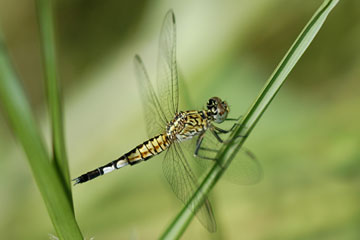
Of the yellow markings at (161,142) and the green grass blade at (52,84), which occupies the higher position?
the yellow markings at (161,142)

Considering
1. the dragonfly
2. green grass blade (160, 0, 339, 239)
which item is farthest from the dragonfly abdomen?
green grass blade (160, 0, 339, 239)

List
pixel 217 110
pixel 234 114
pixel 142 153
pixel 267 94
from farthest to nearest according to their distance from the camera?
1. pixel 234 114
2. pixel 142 153
3. pixel 217 110
4. pixel 267 94

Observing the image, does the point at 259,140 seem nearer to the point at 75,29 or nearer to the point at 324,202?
the point at 324,202

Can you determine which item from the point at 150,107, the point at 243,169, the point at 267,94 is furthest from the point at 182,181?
the point at 267,94

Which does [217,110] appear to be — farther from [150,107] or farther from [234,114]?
[234,114]

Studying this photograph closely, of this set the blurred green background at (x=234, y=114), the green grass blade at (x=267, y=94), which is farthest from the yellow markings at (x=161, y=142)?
the green grass blade at (x=267, y=94)

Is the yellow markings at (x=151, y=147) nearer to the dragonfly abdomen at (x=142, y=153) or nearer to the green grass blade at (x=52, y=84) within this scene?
the dragonfly abdomen at (x=142, y=153)

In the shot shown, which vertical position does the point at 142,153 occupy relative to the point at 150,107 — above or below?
below

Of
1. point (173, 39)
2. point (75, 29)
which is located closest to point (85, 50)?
point (75, 29)

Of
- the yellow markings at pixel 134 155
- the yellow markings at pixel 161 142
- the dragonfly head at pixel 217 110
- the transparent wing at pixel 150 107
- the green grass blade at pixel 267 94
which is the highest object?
the transparent wing at pixel 150 107
